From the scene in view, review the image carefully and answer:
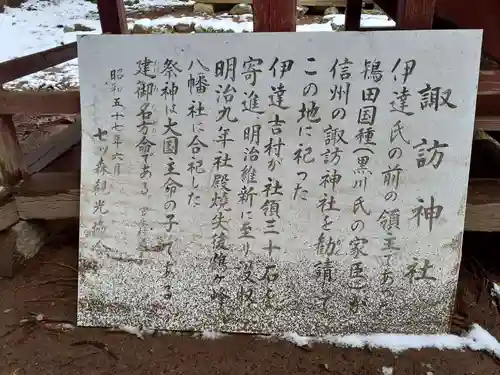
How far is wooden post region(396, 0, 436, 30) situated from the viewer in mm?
1938

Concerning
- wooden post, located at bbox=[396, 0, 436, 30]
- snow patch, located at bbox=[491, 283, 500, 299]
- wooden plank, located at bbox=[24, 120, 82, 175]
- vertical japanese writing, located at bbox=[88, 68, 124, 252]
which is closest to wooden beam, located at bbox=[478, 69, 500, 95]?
wooden post, located at bbox=[396, 0, 436, 30]

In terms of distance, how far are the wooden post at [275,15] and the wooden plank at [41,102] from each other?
2.99 feet

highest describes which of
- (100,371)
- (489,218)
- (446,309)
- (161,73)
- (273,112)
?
(161,73)

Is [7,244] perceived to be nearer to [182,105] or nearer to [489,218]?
[182,105]

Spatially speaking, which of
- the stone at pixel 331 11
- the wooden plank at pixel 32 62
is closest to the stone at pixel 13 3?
the stone at pixel 331 11

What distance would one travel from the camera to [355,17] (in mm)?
4195

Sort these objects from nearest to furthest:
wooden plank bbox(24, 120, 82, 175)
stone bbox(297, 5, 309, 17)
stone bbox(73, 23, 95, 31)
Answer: wooden plank bbox(24, 120, 82, 175) < stone bbox(73, 23, 95, 31) < stone bbox(297, 5, 309, 17)

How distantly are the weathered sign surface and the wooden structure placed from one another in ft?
0.47

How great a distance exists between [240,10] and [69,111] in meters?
7.22

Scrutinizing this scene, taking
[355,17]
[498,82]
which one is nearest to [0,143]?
[498,82]

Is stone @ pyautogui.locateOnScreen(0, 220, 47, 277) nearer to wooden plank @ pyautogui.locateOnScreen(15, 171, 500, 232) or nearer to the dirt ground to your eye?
wooden plank @ pyautogui.locateOnScreen(15, 171, 500, 232)

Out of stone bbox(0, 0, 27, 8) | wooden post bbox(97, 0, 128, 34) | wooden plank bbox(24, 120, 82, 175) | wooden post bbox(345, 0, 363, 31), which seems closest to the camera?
wooden post bbox(97, 0, 128, 34)

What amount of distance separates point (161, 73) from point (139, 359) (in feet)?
3.97

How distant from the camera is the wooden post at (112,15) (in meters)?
2.80
